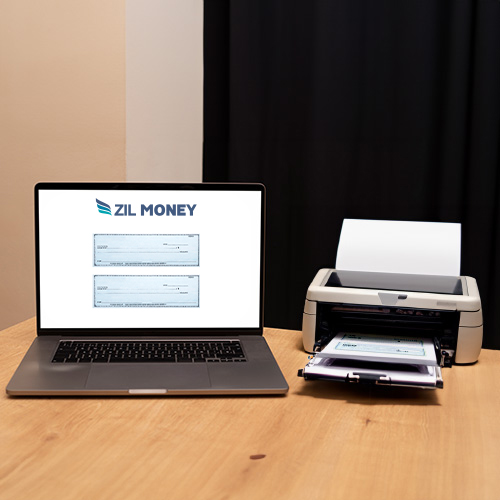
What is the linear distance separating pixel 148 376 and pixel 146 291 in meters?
0.22

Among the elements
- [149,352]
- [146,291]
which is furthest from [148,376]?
[146,291]

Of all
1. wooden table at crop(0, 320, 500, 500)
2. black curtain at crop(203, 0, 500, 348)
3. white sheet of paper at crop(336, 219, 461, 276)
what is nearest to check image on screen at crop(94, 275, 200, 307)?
wooden table at crop(0, 320, 500, 500)

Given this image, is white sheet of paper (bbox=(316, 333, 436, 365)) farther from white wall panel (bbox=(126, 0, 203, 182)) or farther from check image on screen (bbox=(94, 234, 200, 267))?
white wall panel (bbox=(126, 0, 203, 182))

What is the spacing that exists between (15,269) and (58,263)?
85cm

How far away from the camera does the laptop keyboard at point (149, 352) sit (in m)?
1.04

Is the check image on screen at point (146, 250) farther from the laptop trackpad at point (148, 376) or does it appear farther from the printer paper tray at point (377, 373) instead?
the printer paper tray at point (377, 373)

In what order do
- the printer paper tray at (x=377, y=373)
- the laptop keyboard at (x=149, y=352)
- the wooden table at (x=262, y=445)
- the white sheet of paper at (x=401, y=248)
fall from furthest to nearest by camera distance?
the white sheet of paper at (x=401, y=248), the laptop keyboard at (x=149, y=352), the printer paper tray at (x=377, y=373), the wooden table at (x=262, y=445)

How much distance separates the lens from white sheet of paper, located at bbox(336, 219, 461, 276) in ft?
4.28

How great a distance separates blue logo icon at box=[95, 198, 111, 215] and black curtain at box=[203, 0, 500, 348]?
0.90m

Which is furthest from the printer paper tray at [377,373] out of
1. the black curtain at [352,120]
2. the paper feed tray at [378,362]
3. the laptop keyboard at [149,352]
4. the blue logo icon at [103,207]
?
the black curtain at [352,120]

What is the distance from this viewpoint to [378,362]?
3.34ft

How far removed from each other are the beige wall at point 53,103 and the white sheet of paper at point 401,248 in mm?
727

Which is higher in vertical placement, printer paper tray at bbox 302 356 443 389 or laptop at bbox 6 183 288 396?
laptop at bbox 6 183 288 396

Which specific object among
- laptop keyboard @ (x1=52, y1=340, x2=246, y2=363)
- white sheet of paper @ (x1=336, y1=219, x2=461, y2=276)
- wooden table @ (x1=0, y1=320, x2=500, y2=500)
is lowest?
wooden table @ (x1=0, y1=320, x2=500, y2=500)
